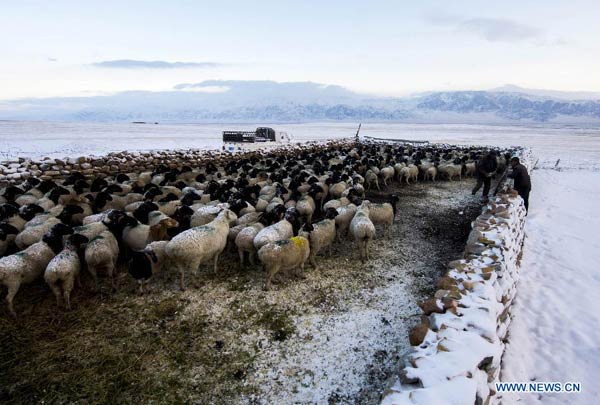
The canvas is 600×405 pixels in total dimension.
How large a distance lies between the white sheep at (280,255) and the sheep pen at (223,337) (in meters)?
0.46

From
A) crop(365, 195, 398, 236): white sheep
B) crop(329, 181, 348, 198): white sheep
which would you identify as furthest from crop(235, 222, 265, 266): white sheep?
crop(329, 181, 348, 198): white sheep

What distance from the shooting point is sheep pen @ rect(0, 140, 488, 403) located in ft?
15.3

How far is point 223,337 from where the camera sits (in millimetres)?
5656

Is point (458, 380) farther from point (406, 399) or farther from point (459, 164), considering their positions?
point (459, 164)

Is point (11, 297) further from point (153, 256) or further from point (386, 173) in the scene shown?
point (386, 173)

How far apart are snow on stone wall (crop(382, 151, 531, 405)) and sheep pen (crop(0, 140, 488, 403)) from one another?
0.76 metres

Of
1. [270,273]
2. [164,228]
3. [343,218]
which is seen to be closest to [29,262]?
[164,228]

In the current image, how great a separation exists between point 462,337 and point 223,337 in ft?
12.0

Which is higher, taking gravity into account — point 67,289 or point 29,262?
point 29,262

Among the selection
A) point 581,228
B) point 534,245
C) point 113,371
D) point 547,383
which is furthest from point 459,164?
point 113,371

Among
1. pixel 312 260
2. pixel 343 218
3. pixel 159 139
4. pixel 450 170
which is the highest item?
pixel 159 139

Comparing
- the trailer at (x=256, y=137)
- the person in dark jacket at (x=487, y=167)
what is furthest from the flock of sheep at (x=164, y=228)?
the trailer at (x=256, y=137)

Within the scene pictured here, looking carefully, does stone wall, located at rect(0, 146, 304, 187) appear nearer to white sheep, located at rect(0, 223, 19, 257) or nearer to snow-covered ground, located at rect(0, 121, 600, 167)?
snow-covered ground, located at rect(0, 121, 600, 167)

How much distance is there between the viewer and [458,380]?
3.21 metres
